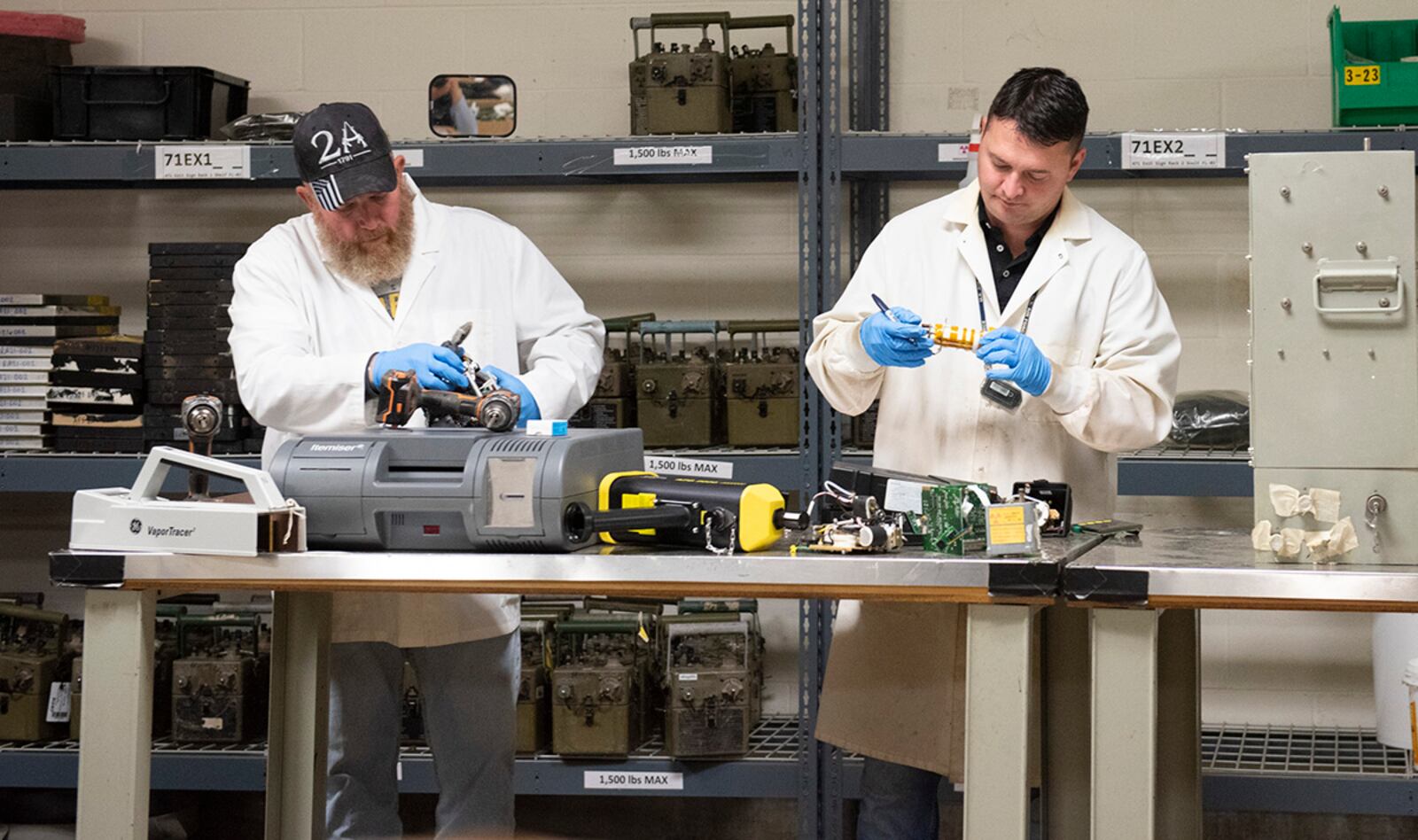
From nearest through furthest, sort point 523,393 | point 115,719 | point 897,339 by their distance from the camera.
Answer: point 115,719
point 897,339
point 523,393

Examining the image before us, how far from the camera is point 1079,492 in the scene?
2500mm

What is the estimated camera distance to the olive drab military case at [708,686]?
3449 mm

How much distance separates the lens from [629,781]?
3.46 metres

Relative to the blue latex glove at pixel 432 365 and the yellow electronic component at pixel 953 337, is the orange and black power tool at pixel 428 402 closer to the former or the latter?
the blue latex glove at pixel 432 365

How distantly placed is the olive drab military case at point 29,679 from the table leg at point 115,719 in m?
1.87

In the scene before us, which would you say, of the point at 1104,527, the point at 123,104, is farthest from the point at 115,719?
the point at 123,104

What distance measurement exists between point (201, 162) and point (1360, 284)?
2.66 meters

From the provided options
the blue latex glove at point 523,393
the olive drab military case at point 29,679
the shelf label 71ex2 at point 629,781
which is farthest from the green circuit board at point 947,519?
the olive drab military case at point 29,679

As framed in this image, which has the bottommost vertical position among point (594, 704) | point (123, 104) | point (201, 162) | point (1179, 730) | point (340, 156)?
point (594, 704)

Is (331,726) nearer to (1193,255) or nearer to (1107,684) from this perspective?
(1107,684)

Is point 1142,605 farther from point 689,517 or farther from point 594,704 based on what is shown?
point 594,704

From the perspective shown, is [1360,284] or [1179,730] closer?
[1360,284]

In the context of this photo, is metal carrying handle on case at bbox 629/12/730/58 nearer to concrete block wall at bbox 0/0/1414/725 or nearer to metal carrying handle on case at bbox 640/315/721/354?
concrete block wall at bbox 0/0/1414/725

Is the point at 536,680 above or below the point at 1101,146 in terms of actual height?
below
